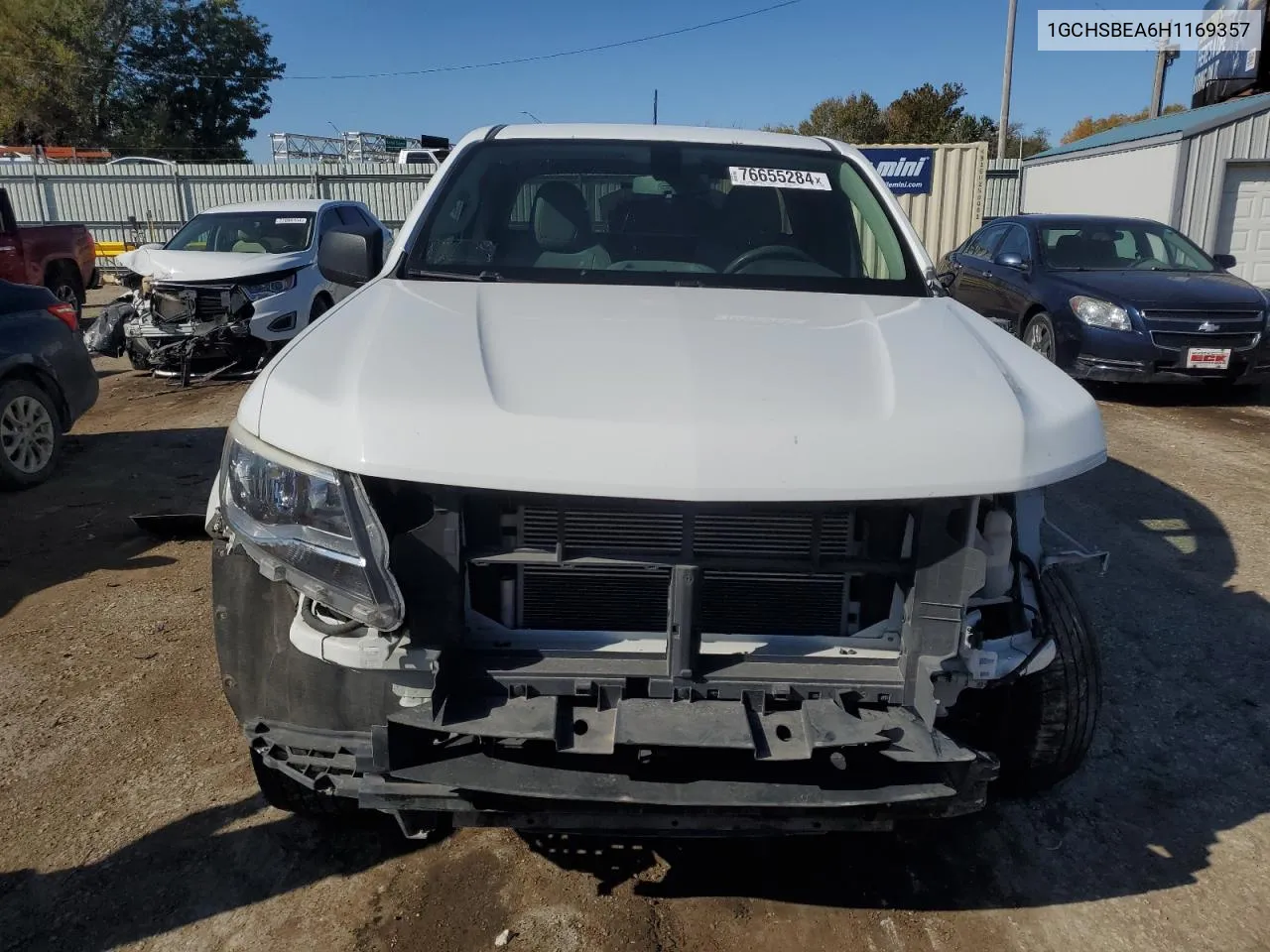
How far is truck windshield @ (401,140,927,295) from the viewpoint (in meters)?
3.15

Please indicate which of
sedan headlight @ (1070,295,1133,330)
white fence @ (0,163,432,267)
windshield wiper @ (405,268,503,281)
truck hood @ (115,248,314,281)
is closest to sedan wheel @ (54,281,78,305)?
truck hood @ (115,248,314,281)

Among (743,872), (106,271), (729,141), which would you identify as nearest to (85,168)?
(106,271)

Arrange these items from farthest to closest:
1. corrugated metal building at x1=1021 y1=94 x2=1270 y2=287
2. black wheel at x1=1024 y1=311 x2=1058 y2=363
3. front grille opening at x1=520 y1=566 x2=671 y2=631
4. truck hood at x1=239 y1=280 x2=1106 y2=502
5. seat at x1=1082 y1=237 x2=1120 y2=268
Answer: corrugated metal building at x1=1021 y1=94 x2=1270 y2=287, seat at x1=1082 y1=237 x2=1120 y2=268, black wheel at x1=1024 y1=311 x2=1058 y2=363, front grille opening at x1=520 y1=566 x2=671 y2=631, truck hood at x1=239 y1=280 x2=1106 y2=502

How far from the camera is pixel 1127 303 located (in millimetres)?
8047

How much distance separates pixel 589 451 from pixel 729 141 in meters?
2.21

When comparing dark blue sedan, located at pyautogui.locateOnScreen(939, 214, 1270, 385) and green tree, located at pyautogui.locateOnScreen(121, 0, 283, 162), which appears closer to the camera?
dark blue sedan, located at pyautogui.locateOnScreen(939, 214, 1270, 385)

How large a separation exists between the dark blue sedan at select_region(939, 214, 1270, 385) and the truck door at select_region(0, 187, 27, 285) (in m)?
10.7

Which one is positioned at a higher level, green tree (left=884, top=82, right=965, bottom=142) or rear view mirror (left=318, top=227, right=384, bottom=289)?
green tree (left=884, top=82, right=965, bottom=142)

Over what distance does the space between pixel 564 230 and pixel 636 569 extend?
169cm

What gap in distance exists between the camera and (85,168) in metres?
21.1

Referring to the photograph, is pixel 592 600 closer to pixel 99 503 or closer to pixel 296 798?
pixel 296 798

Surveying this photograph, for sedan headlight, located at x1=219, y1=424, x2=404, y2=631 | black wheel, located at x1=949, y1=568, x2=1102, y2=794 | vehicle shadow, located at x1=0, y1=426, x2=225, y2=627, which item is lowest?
vehicle shadow, located at x1=0, y1=426, x2=225, y2=627

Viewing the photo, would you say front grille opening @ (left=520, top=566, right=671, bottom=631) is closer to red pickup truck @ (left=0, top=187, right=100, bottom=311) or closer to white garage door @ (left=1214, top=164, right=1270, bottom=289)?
red pickup truck @ (left=0, top=187, right=100, bottom=311)

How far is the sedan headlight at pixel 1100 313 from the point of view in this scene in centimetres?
805
